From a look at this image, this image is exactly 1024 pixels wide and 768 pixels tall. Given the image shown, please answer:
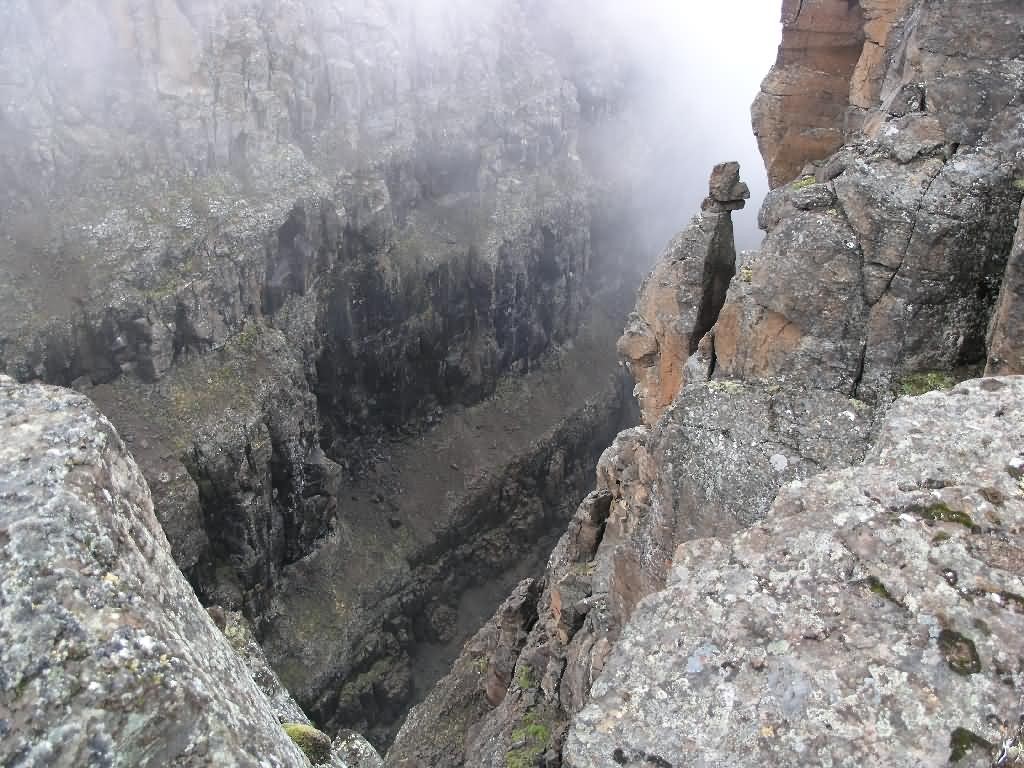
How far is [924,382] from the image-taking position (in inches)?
683

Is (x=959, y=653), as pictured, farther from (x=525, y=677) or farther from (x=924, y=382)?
(x=525, y=677)

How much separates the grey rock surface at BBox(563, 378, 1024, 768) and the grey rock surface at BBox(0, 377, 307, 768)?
4118 millimetres

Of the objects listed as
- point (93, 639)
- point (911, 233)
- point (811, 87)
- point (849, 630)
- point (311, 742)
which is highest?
point (811, 87)

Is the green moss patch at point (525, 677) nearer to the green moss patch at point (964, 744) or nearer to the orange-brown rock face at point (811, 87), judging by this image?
the orange-brown rock face at point (811, 87)

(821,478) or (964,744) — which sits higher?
(821,478)

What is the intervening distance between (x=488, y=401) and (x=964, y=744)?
75.8 metres

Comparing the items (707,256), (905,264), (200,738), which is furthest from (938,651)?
(707,256)

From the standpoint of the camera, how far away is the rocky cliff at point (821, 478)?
8.19m

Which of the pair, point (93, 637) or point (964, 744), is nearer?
point (964, 744)

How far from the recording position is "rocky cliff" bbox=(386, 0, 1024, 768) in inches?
322

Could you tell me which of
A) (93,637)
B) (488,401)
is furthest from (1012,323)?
(488,401)

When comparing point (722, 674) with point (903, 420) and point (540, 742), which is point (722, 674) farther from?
point (540, 742)

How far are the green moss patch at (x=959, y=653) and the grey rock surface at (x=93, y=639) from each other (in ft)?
24.5

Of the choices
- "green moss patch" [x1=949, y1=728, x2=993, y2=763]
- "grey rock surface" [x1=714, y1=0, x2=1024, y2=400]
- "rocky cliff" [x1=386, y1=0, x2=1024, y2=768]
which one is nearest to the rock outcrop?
"rocky cliff" [x1=386, y1=0, x2=1024, y2=768]
